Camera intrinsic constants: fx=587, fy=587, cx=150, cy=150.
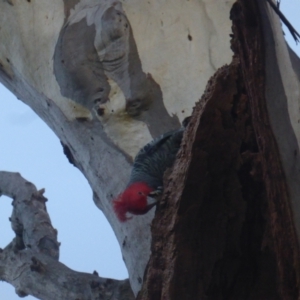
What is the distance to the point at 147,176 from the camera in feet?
5.08

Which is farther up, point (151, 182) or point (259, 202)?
point (151, 182)

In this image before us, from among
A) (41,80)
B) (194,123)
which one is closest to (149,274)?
(194,123)

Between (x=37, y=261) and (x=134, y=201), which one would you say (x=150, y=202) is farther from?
(x=37, y=261)

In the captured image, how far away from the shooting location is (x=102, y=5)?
1.76 meters

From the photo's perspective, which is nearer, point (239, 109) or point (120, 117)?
point (239, 109)

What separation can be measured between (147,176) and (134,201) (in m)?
0.13

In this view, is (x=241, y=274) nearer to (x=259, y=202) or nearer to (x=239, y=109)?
(x=259, y=202)

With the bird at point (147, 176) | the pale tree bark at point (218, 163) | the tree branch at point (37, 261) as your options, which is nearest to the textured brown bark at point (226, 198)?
the pale tree bark at point (218, 163)

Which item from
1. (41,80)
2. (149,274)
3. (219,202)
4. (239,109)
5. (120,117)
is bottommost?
(149,274)

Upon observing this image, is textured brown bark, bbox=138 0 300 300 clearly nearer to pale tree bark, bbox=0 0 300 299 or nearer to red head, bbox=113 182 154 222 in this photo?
pale tree bark, bbox=0 0 300 299

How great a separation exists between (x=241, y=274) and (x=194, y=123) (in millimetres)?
303

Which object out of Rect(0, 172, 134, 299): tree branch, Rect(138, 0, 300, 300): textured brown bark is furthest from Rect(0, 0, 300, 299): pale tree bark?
Rect(0, 172, 134, 299): tree branch

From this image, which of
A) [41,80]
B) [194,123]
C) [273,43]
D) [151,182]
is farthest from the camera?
[41,80]

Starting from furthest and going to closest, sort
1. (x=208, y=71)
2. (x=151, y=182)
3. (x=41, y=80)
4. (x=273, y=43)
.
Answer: (x=41, y=80)
(x=208, y=71)
(x=151, y=182)
(x=273, y=43)
